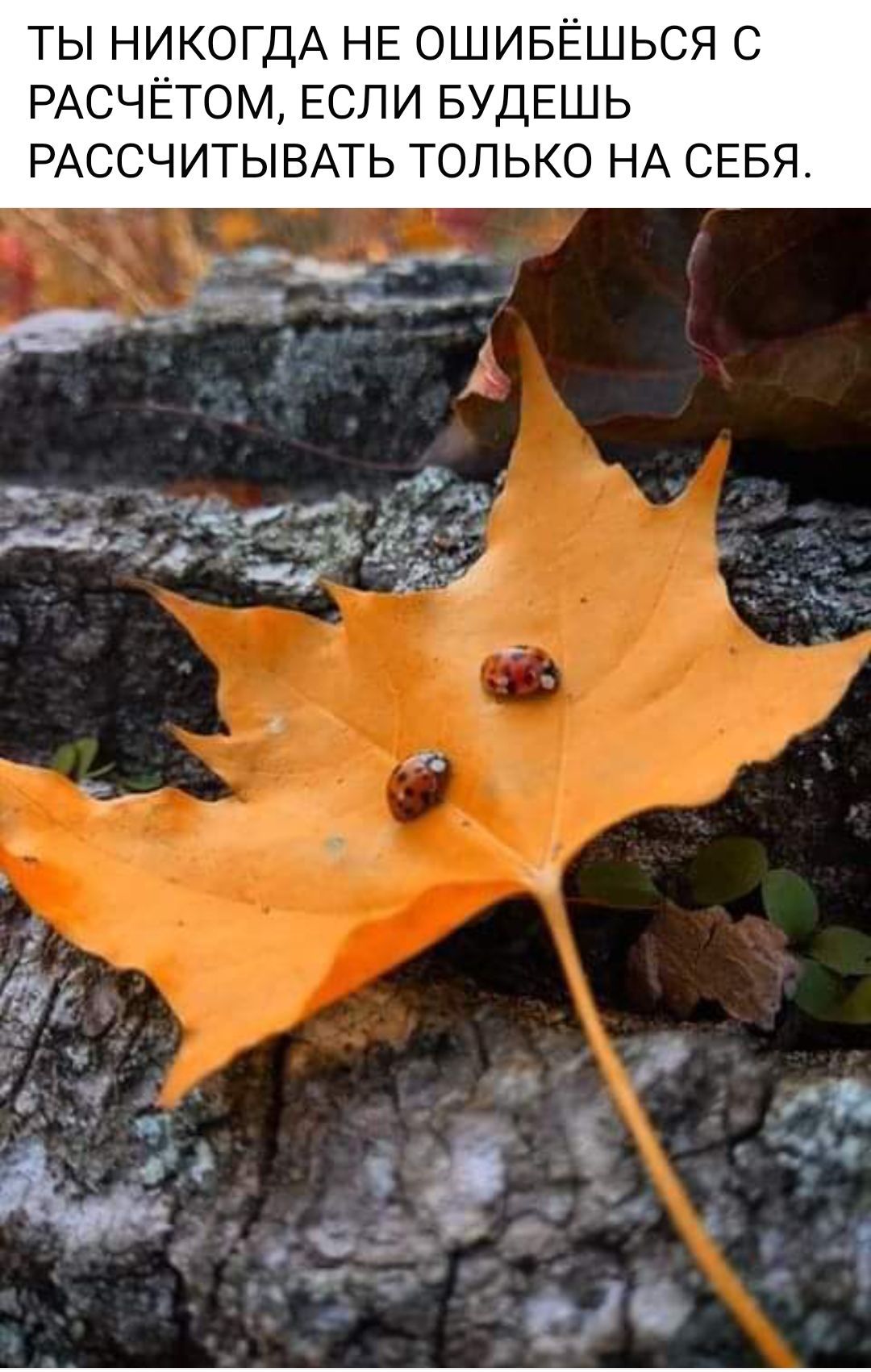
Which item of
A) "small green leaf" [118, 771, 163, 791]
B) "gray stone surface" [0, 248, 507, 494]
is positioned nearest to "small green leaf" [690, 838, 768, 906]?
"small green leaf" [118, 771, 163, 791]

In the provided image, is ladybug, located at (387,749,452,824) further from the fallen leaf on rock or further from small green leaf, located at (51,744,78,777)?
small green leaf, located at (51,744,78,777)

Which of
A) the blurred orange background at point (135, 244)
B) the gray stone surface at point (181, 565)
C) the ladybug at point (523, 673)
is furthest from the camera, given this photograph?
the blurred orange background at point (135, 244)

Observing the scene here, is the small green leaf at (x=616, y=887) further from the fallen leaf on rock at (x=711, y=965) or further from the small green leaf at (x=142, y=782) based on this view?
the small green leaf at (x=142, y=782)

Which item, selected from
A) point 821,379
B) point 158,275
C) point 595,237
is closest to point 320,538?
point 595,237

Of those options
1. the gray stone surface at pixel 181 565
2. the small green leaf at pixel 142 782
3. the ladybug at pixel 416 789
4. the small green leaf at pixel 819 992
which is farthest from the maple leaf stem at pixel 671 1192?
the small green leaf at pixel 142 782

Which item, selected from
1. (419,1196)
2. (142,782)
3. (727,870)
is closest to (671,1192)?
(419,1196)
